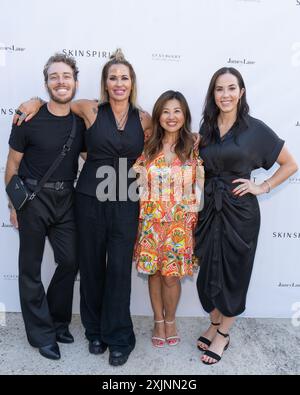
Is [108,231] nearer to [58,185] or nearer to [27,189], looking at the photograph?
[58,185]

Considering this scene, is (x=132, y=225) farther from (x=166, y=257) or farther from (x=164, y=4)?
(x=164, y=4)

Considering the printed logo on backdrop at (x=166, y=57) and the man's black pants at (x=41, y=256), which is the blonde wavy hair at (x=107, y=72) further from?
the man's black pants at (x=41, y=256)

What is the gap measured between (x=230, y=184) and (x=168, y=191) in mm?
416

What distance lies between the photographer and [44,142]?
2.56 m

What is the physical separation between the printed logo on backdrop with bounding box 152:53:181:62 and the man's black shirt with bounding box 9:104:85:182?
0.90m

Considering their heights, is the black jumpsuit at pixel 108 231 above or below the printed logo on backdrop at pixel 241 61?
below

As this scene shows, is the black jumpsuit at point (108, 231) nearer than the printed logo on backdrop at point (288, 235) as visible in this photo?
Yes

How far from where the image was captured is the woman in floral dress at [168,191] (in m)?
2.68

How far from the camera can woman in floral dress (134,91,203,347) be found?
2.68 meters

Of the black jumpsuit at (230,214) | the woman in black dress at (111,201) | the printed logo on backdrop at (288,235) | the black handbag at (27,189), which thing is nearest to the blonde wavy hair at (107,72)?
the woman in black dress at (111,201)

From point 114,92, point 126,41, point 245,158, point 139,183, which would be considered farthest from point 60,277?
point 126,41

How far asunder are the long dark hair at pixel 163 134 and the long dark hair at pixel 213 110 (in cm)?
11

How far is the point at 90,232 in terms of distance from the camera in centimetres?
270

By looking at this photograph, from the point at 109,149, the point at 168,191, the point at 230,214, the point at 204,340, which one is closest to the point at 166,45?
the point at 109,149
